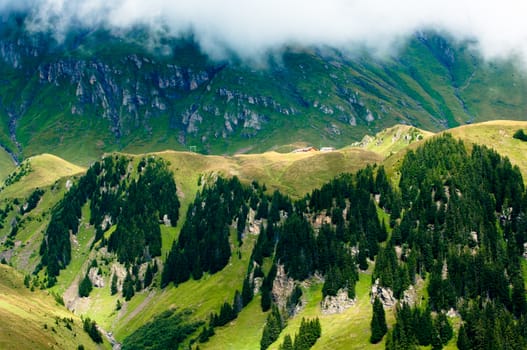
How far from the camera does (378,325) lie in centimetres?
19112

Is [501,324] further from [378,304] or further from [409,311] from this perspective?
[378,304]

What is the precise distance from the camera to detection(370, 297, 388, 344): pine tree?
189 metres

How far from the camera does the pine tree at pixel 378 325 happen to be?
189 meters

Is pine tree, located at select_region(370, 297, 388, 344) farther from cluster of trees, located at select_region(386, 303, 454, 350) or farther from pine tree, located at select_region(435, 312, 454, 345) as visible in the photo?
pine tree, located at select_region(435, 312, 454, 345)

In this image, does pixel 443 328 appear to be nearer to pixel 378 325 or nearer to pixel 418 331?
pixel 418 331

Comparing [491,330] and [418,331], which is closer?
[491,330]

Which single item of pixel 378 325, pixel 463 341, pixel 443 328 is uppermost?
pixel 378 325

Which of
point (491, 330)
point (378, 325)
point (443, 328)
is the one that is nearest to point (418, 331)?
point (443, 328)

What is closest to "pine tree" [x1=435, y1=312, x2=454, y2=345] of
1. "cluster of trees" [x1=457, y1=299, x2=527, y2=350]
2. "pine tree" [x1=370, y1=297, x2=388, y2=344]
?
"cluster of trees" [x1=457, y1=299, x2=527, y2=350]

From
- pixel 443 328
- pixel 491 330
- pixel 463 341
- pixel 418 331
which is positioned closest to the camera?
pixel 491 330

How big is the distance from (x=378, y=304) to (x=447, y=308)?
895 inches

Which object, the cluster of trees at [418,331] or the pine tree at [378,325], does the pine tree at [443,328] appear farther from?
the pine tree at [378,325]

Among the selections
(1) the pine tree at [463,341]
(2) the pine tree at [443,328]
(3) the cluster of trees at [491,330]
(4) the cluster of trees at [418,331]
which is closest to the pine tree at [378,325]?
(4) the cluster of trees at [418,331]

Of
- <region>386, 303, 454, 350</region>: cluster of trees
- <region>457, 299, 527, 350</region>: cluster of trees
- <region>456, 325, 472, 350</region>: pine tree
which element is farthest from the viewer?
<region>386, 303, 454, 350</region>: cluster of trees
